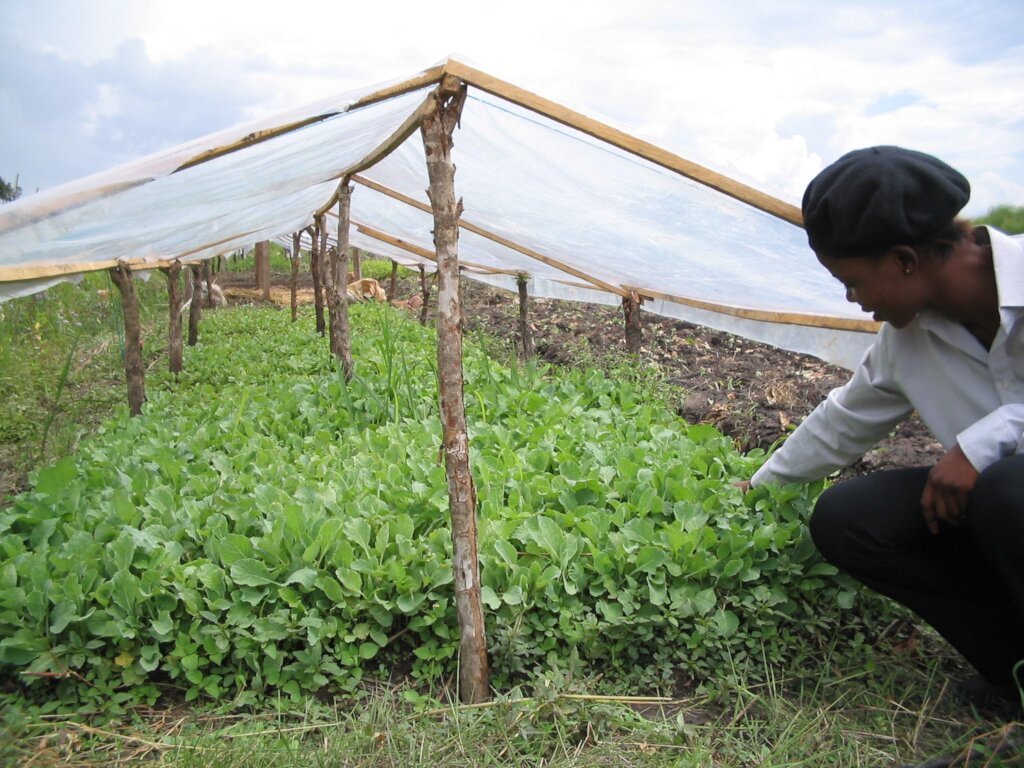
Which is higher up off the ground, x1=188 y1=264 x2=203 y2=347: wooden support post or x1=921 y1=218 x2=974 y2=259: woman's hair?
x1=921 y1=218 x2=974 y2=259: woman's hair

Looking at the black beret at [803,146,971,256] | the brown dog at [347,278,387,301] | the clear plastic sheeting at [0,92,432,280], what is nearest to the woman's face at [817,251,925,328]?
the black beret at [803,146,971,256]

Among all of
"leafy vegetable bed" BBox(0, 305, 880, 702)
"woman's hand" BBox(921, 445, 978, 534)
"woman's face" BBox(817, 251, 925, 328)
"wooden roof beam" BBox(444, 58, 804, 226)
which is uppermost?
"wooden roof beam" BBox(444, 58, 804, 226)

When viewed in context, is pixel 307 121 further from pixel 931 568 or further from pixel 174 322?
pixel 174 322

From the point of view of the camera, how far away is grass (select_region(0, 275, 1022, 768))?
2.01m

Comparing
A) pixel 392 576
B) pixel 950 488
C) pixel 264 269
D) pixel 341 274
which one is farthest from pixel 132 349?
pixel 264 269

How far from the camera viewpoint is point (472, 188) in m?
4.34

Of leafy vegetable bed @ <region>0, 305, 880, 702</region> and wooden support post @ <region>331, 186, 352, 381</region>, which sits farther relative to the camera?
wooden support post @ <region>331, 186, 352, 381</region>

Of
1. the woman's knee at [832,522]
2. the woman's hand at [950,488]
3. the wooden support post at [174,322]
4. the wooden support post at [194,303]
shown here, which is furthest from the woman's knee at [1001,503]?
the wooden support post at [194,303]

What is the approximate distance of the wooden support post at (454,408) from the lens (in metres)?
2.23

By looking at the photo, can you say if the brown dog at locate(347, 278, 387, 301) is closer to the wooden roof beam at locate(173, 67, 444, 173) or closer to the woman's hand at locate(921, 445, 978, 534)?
the wooden roof beam at locate(173, 67, 444, 173)

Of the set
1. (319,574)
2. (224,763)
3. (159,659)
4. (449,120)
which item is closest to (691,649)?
(319,574)

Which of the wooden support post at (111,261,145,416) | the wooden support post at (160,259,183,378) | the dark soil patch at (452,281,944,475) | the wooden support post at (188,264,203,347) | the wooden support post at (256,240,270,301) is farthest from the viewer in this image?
the wooden support post at (256,240,270,301)

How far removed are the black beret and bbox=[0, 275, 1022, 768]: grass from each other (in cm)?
121

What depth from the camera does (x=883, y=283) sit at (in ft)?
6.29
